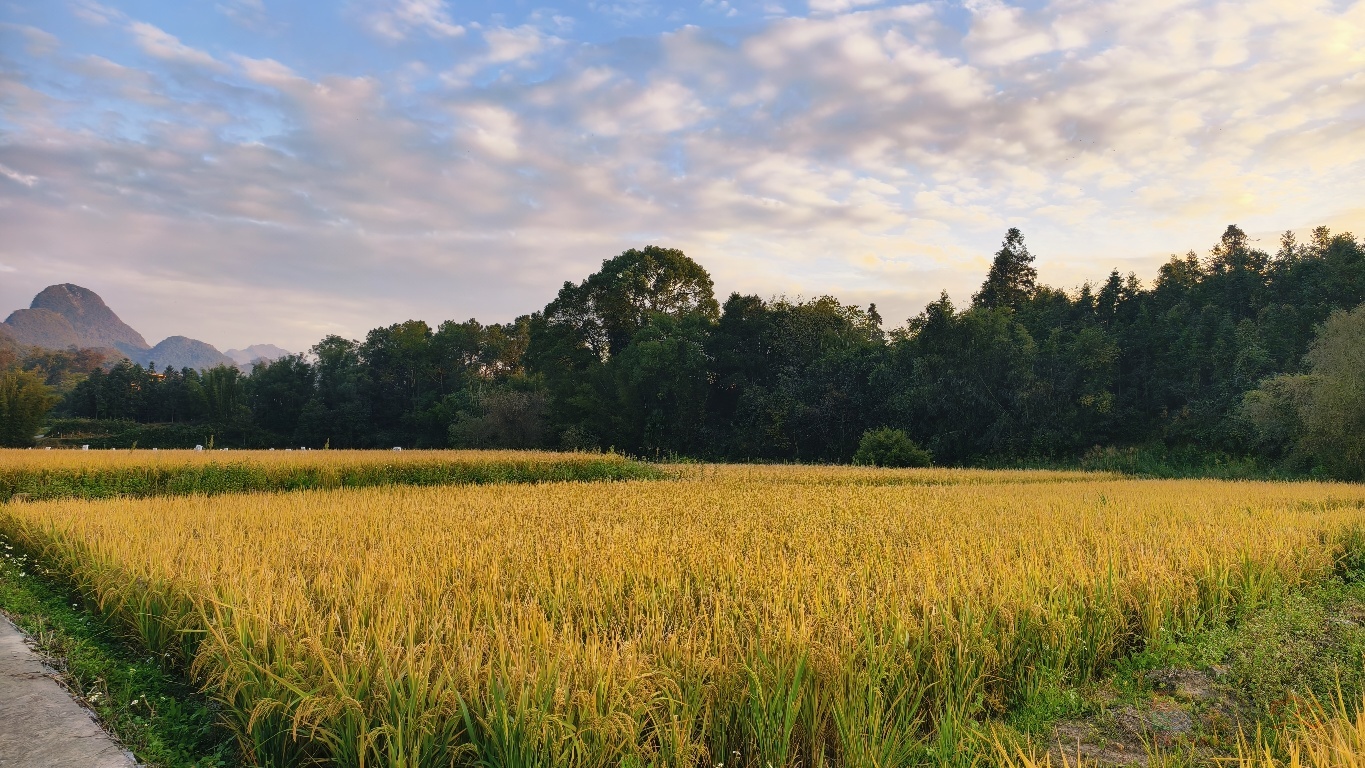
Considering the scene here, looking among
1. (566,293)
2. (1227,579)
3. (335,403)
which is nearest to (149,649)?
(1227,579)

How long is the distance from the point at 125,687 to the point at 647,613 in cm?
372

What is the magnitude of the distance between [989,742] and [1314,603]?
5906mm

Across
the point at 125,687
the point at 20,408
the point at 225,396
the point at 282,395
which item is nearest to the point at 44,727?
the point at 125,687

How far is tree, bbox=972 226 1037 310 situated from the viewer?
47.7 m

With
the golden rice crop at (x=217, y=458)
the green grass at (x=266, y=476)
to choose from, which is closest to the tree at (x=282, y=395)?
the golden rice crop at (x=217, y=458)

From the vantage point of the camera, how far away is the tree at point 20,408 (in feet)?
133

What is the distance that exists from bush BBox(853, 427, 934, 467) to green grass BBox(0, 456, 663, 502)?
1206 centimetres

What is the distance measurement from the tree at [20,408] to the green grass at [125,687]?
152ft

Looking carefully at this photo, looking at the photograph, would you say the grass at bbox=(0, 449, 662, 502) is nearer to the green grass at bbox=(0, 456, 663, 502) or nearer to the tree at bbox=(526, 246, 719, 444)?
the green grass at bbox=(0, 456, 663, 502)

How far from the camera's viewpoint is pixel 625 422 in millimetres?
43750

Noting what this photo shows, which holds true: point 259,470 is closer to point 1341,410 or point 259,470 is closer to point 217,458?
point 217,458

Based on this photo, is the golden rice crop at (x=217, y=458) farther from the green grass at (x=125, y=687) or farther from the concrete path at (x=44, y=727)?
the concrete path at (x=44, y=727)

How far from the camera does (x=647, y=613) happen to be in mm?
4781

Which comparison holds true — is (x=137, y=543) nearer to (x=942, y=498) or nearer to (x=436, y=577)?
(x=436, y=577)
